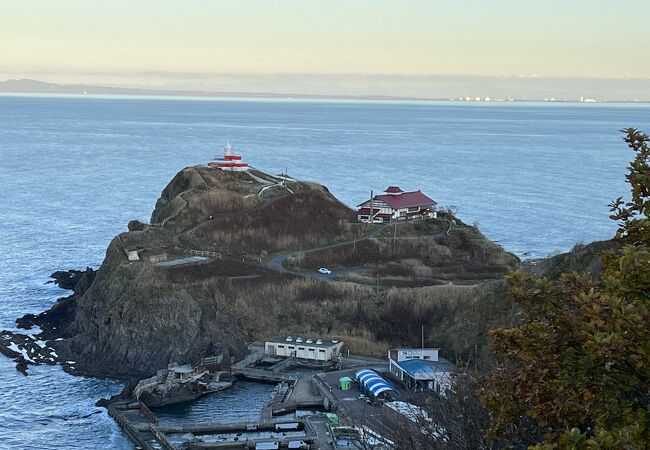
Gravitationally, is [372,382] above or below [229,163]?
below

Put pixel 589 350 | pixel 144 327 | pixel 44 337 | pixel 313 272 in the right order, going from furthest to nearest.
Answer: pixel 313 272 → pixel 44 337 → pixel 144 327 → pixel 589 350

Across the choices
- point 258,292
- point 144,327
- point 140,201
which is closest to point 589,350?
point 144,327

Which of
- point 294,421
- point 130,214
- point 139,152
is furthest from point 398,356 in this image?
point 139,152

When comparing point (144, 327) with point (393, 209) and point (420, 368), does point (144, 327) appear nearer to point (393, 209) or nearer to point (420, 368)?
point (420, 368)

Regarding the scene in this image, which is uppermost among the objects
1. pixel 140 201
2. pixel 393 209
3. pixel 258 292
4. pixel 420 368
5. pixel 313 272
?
pixel 393 209

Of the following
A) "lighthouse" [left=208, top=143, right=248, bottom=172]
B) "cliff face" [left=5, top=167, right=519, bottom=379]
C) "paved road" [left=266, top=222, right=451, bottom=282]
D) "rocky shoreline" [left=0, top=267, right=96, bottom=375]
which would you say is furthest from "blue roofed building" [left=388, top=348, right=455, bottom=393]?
"lighthouse" [left=208, top=143, right=248, bottom=172]

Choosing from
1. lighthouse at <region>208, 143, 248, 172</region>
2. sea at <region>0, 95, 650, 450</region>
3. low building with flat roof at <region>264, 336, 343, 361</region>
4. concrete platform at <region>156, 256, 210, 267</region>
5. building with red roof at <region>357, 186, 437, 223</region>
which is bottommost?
sea at <region>0, 95, 650, 450</region>

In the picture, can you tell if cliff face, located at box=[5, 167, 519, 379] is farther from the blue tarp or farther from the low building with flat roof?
the blue tarp

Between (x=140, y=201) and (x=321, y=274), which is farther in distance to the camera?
(x=140, y=201)
